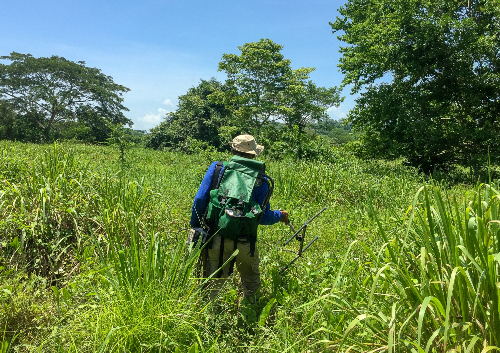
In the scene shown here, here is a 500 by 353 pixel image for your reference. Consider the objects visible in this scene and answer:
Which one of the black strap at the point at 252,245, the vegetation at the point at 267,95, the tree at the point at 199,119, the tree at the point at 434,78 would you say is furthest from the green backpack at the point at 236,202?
the tree at the point at 199,119

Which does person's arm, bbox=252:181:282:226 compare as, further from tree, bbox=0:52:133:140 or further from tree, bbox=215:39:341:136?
tree, bbox=0:52:133:140

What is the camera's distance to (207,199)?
2.65 m

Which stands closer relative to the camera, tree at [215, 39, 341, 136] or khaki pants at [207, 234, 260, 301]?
khaki pants at [207, 234, 260, 301]

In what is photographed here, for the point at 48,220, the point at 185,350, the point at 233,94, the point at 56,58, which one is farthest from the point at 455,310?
the point at 56,58

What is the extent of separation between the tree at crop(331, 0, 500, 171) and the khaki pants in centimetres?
1006

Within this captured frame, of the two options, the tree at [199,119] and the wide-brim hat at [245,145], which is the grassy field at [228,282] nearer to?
the wide-brim hat at [245,145]

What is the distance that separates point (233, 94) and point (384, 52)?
15.0 m

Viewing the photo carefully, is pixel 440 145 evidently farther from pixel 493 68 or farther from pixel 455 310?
pixel 455 310

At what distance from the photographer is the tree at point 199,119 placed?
27.4m

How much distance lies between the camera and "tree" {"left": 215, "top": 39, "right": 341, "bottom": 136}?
2278cm

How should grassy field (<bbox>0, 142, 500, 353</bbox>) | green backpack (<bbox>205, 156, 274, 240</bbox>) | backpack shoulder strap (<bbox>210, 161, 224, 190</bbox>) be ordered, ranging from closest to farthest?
grassy field (<bbox>0, 142, 500, 353</bbox>)
green backpack (<bbox>205, 156, 274, 240</bbox>)
backpack shoulder strap (<bbox>210, 161, 224, 190</bbox>)

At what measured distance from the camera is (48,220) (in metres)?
3.35

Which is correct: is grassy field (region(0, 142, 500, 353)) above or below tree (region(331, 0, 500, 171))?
below

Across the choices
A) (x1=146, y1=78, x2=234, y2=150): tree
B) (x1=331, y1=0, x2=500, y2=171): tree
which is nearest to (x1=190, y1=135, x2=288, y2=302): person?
(x1=331, y1=0, x2=500, y2=171): tree
